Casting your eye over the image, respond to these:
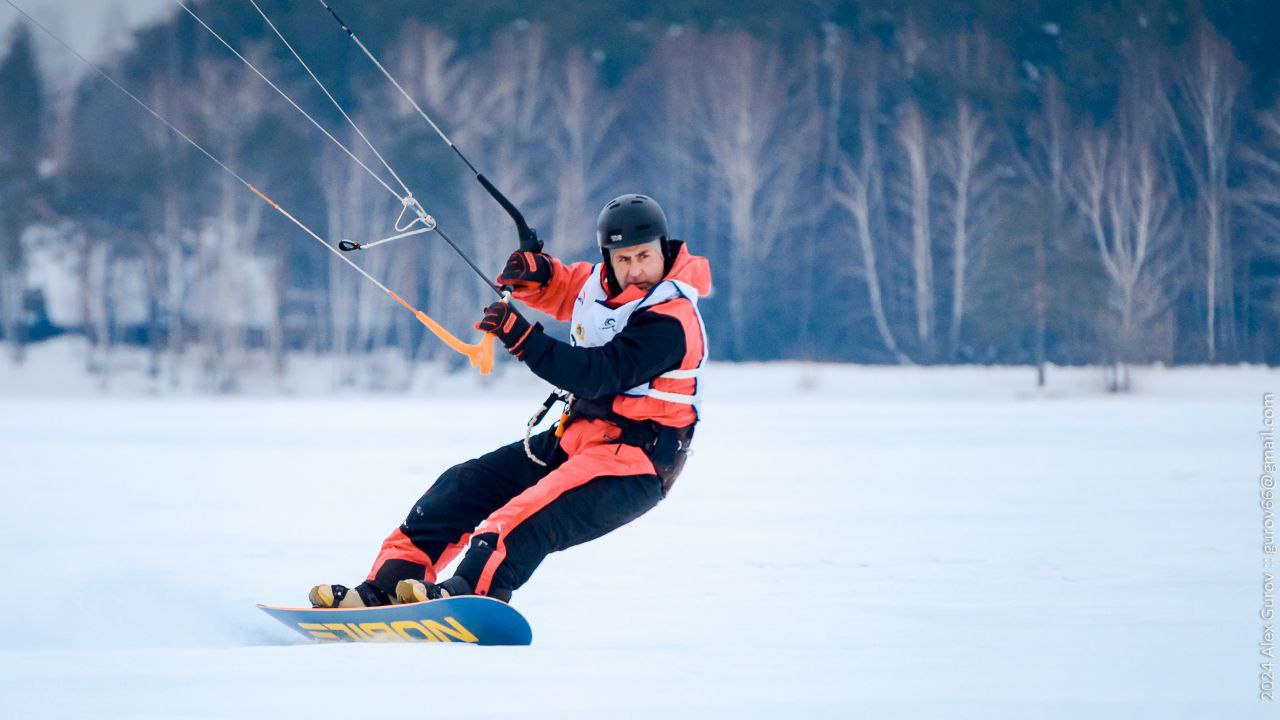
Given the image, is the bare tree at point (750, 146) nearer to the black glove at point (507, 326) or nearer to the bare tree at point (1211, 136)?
the bare tree at point (1211, 136)

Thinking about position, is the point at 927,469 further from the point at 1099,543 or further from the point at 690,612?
the point at 690,612

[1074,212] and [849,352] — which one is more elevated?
[1074,212]

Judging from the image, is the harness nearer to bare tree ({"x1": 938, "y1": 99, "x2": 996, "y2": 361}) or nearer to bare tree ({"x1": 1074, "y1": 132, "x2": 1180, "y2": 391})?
bare tree ({"x1": 1074, "y1": 132, "x2": 1180, "y2": 391})

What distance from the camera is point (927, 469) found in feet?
36.6

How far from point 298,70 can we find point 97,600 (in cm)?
3491

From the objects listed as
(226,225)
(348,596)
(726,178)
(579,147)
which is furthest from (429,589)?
(726,178)

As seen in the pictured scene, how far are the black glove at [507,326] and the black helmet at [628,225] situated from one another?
48cm

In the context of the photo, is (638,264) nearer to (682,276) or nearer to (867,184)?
(682,276)

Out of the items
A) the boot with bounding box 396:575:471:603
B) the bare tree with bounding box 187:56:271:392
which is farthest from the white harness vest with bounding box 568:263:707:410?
the bare tree with bounding box 187:56:271:392

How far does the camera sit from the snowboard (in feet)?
12.5

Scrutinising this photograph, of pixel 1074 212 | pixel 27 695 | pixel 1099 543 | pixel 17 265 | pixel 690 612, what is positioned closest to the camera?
pixel 27 695

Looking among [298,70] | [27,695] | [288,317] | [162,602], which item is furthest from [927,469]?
[298,70]

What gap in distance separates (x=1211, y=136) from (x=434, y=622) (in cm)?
3196

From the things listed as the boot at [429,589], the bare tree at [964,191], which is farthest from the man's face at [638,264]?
the bare tree at [964,191]
